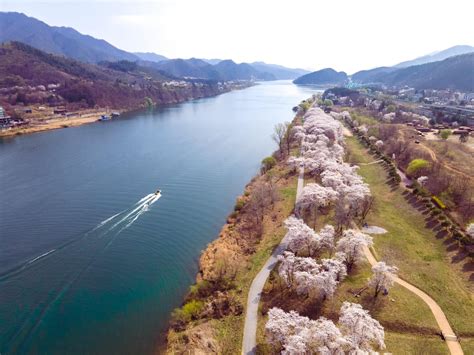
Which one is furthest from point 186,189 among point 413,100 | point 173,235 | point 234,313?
point 413,100

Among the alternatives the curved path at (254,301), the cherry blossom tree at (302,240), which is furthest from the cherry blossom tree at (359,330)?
the cherry blossom tree at (302,240)

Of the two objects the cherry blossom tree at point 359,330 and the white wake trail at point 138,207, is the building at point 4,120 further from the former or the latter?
the cherry blossom tree at point 359,330

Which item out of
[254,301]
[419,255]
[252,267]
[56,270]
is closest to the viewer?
[254,301]

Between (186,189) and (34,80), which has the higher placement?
(34,80)

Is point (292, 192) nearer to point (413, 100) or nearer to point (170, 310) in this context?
point (170, 310)

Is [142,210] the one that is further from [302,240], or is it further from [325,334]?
[325,334]

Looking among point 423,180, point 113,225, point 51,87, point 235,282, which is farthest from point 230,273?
point 51,87
